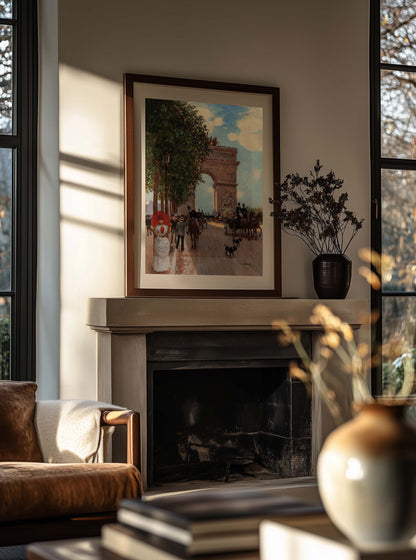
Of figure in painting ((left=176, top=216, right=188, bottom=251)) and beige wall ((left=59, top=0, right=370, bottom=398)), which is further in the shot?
figure in painting ((left=176, top=216, right=188, bottom=251))

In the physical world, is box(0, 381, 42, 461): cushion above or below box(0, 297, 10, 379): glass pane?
below

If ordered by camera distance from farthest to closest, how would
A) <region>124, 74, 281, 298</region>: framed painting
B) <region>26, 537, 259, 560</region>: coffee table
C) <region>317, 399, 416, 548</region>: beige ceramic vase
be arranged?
1. <region>124, 74, 281, 298</region>: framed painting
2. <region>26, 537, 259, 560</region>: coffee table
3. <region>317, 399, 416, 548</region>: beige ceramic vase

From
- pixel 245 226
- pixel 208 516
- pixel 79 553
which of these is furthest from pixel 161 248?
pixel 208 516

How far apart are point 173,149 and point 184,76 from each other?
0.45m

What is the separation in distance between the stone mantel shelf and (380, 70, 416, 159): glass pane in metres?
1.36

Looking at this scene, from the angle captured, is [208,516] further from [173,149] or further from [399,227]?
[399,227]

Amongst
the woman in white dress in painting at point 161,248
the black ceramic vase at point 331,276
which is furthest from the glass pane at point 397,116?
the woman in white dress in painting at point 161,248

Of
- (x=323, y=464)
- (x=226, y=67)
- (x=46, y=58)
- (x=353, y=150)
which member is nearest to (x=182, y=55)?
(x=226, y=67)

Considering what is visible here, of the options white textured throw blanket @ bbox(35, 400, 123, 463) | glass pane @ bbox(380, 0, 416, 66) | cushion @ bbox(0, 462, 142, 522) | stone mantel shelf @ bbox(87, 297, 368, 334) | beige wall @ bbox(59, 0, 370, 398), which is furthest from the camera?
glass pane @ bbox(380, 0, 416, 66)

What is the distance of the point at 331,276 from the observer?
200 inches

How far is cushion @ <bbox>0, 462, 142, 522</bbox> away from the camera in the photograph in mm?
3014

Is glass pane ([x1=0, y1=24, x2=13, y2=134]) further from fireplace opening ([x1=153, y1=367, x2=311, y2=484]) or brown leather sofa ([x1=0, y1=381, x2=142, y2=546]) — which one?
brown leather sofa ([x1=0, y1=381, x2=142, y2=546])

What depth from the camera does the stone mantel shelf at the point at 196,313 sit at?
4.53m

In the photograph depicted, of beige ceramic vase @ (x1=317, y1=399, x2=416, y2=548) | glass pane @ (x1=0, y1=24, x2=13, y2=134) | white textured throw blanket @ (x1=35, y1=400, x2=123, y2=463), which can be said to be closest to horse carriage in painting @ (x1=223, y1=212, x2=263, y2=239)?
glass pane @ (x1=0, y1=24, x2=13, y2=134)
